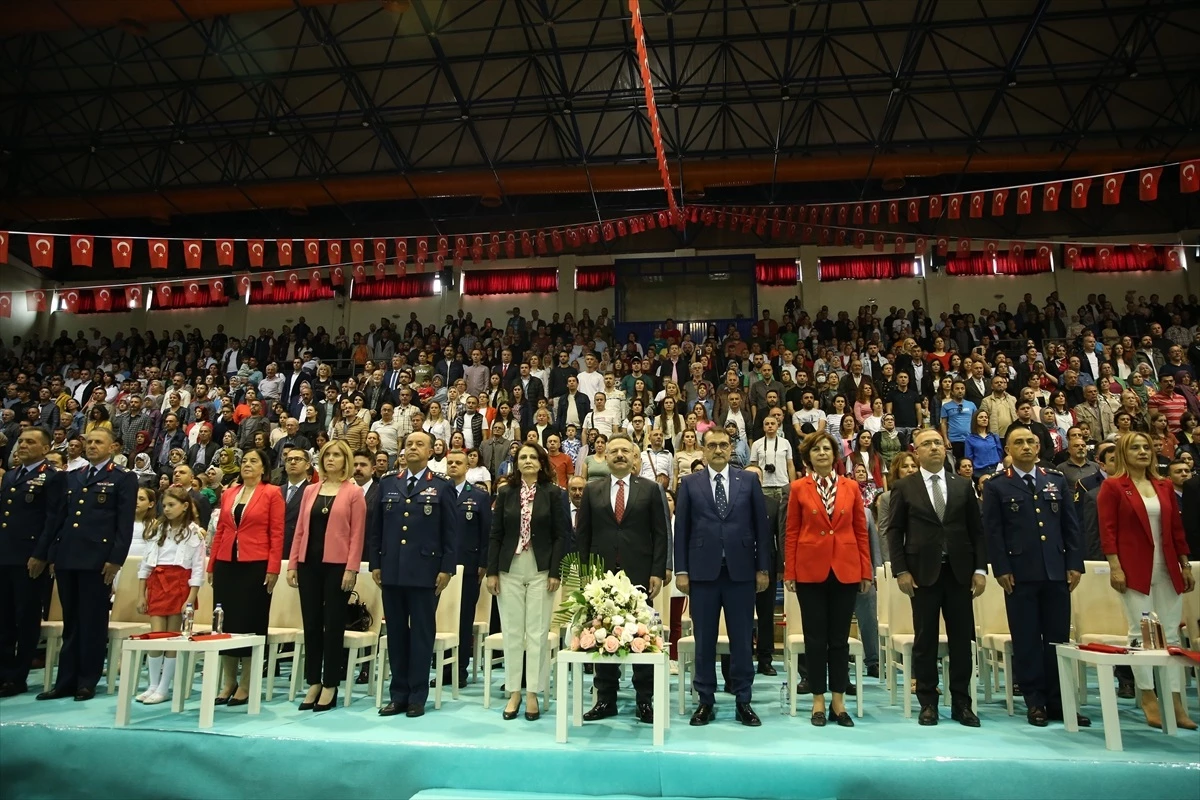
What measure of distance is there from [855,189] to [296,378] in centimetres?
1084

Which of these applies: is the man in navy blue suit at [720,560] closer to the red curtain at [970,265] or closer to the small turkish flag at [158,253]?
the small turkish flag at [158,253]

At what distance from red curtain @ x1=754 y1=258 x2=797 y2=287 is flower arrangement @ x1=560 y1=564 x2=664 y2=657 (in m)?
14.0

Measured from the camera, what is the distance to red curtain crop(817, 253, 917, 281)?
17312mm

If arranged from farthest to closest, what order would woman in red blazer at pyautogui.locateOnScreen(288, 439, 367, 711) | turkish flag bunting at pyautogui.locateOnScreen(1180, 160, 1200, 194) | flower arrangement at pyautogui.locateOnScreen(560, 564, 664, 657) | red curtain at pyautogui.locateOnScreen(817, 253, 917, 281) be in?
red curtain at pyautogui.locateOnScreen(817, 253, 917, 281), turkish flag bunting at pyautogui.locateOnScreen(1180, 160, 1200, 194), woman in red blazer at pyautogui.locateOnScreen(288, 439, 367, 711), flower arrangement at pyautogui.locateOnScreen(560, 564, 664, 657)

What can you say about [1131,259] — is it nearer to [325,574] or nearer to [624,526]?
[624,526]

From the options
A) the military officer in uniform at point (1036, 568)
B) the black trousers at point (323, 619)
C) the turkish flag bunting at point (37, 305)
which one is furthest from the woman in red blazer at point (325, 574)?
the turkish flag bunting at point (37, 305)

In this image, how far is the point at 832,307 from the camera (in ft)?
57.0

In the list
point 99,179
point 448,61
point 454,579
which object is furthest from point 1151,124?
point 99,179

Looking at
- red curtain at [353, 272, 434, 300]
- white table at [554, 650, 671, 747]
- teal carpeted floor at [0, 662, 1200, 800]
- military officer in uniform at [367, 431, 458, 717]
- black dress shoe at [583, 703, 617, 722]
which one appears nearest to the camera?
teal carpeted floor at [0, 662, 1200, 800]

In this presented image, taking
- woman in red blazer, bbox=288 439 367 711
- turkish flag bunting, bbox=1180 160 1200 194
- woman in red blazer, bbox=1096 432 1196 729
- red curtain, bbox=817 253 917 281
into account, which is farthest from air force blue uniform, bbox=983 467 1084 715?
red curtain, bbox=817 253 917 281

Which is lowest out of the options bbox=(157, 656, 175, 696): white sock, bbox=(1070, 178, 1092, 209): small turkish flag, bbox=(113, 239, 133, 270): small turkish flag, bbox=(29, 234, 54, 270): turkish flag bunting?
bbox=(157, 656, 175, 696): white sock

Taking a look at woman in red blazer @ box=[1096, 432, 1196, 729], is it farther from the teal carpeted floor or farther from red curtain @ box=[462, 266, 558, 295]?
red curtain @ box=[462, 266, 558, 295]

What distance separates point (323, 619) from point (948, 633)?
3.66 meters

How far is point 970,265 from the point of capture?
17062 millimetres
